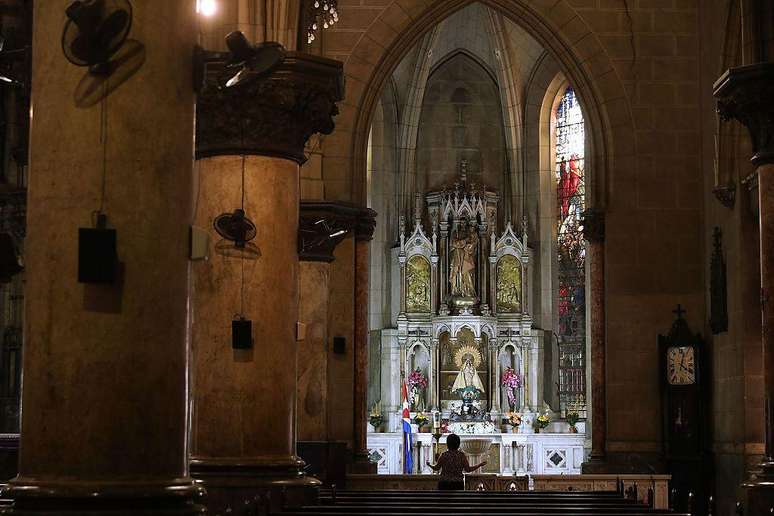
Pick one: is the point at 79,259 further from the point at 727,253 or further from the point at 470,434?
the point at 470,434

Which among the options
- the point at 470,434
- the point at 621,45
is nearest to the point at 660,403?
the point at 621,45

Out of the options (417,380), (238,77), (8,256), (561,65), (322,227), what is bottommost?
(417,380)

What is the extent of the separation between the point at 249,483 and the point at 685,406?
36.8 feet

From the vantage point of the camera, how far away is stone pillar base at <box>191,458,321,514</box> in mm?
12625

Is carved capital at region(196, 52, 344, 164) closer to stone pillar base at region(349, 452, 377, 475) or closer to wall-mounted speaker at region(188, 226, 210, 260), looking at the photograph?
wall-mounted speaker at region(188, 226, 210, 260)

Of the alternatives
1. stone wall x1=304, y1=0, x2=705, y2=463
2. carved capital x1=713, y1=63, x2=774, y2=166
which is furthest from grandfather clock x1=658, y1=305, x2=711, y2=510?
carved capital x1=713, y1=63, x2=774, y2=166

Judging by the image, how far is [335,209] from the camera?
22516 mm

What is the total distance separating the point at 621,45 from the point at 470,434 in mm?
10137

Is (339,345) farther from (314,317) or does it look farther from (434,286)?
(434,286)

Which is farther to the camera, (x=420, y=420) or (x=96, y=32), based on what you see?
(x=420, y=420)

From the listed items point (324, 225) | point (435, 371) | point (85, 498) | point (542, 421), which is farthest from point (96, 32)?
point (435, 371)

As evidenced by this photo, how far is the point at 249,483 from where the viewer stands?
12.9 m

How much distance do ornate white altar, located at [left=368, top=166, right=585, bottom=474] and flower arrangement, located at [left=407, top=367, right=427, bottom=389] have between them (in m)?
0.04

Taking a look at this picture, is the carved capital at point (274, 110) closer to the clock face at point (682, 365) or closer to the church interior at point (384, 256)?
the church interior at point (384, 256)
